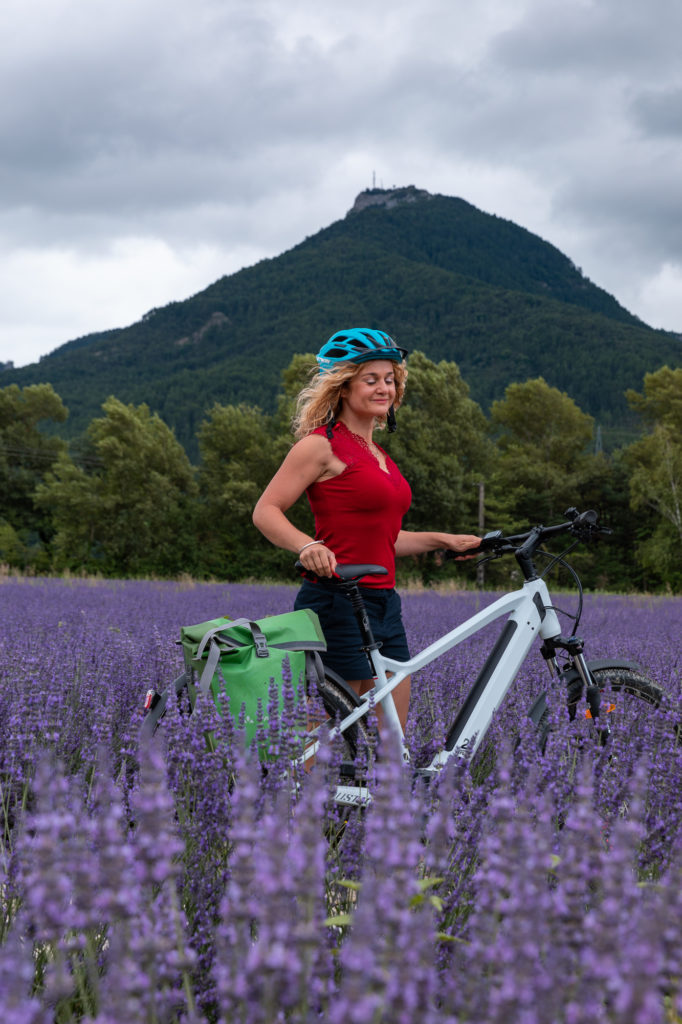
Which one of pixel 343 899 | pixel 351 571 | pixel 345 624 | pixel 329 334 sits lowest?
pixel 343 899

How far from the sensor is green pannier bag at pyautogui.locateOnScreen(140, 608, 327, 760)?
2.52 meters

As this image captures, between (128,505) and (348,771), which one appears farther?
(128,505)

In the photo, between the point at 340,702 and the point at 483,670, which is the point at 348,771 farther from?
the point at 483,670

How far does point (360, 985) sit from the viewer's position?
29.1 inches

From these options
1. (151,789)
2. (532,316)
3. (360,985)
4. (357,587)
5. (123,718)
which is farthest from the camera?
(532,316)

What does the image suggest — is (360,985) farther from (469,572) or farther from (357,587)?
(469,572)

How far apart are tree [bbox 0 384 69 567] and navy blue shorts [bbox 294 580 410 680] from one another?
125 ft

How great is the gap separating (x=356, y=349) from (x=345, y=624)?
3.40ft

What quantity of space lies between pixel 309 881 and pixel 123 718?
10.4 feet

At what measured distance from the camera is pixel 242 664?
2584mm

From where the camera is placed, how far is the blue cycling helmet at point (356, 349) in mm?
3037

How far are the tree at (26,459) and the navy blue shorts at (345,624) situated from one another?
3821 cm

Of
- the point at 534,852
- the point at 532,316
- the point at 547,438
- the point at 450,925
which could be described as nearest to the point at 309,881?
the point at 534,852

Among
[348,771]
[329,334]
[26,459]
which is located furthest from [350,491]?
[329,334]
